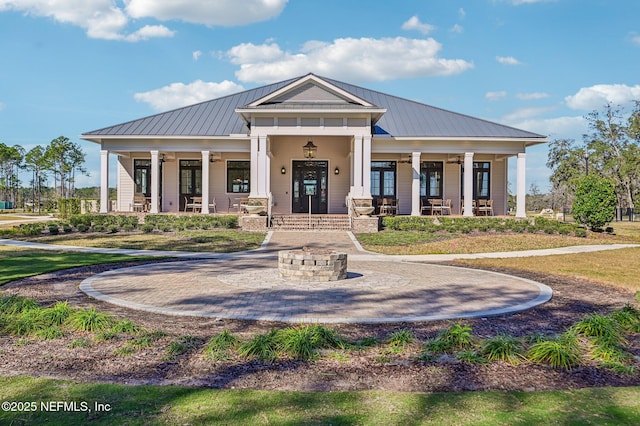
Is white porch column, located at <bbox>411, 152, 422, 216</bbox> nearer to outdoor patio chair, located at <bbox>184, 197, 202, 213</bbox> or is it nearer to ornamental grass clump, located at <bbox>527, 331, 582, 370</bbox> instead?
outdoor patio chair, located at <bbox>184, 197, 202, 213</bbox>

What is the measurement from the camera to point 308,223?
68.1 ft

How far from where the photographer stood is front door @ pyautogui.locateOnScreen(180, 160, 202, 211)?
2591cm

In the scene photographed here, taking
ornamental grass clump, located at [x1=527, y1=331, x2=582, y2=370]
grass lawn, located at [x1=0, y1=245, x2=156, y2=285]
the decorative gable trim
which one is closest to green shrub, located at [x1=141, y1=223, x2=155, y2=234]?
grass lawn, located at [x1=0, y1=245, x2=156, y2=285]

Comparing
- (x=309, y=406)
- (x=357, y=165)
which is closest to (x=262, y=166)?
(x=357, y=165)

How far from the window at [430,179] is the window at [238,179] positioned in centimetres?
931

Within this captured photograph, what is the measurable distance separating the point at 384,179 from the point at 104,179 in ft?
45.7

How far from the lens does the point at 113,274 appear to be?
10.0 metres

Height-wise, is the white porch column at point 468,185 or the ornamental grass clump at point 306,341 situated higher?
the white porch column at point 468,185

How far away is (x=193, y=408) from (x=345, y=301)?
168 inches

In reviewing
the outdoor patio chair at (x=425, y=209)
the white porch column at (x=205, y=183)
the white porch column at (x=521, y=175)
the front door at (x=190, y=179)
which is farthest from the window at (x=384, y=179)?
the front door at (x=190, y=179)

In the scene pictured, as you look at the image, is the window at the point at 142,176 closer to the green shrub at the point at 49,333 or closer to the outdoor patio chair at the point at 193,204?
the outdoor patio chair at the point at 193,204

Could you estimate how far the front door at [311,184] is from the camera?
25.4 meters

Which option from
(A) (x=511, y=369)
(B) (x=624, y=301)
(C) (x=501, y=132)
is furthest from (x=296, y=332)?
(C) (x=501, y=132)

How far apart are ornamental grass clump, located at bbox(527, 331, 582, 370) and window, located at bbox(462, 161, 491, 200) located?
72.9 ft
